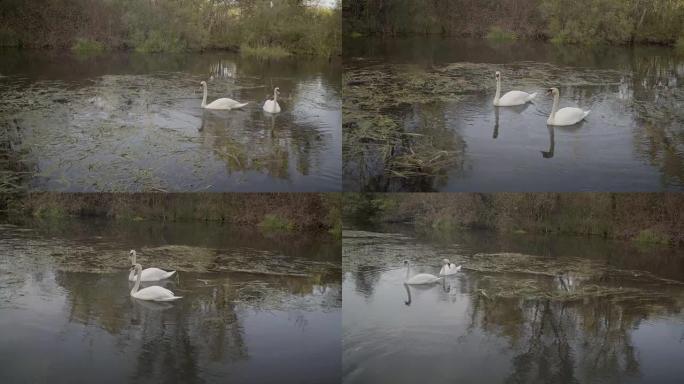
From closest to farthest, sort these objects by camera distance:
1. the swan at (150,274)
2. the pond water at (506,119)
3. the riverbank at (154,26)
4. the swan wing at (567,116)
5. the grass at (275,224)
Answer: the pond water at (506,119) < the swan wing at (567,116) < the swan at (150,274) < the riverbank at (154,26) < the grass at (275,224)

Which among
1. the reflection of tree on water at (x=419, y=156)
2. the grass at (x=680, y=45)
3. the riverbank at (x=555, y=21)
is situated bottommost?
the reflection of tree on water at (x=419, y=156)

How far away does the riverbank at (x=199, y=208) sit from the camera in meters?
4.90

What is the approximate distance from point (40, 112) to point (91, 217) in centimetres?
78

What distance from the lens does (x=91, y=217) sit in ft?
16.7

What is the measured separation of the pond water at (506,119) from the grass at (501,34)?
0.05 meters

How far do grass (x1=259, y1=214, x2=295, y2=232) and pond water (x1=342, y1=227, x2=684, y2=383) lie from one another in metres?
0.44

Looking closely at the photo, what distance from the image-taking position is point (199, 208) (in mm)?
5160

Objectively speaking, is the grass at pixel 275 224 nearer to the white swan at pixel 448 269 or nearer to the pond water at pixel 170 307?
the pond water at pixel 170 307

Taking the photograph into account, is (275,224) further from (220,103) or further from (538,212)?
(538,212)

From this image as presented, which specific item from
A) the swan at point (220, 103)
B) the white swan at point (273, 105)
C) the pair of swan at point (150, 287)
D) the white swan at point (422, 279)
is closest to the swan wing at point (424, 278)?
the white swan at point (422, 279)

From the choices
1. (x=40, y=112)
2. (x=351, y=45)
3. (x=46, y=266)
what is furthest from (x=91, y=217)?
(x=351, y=45)

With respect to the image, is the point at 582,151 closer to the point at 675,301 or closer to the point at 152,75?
the point at 675,301

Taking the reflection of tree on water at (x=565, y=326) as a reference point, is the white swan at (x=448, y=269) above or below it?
above

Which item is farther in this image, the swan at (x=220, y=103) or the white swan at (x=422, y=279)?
the white swan at (x=422, y=279)
